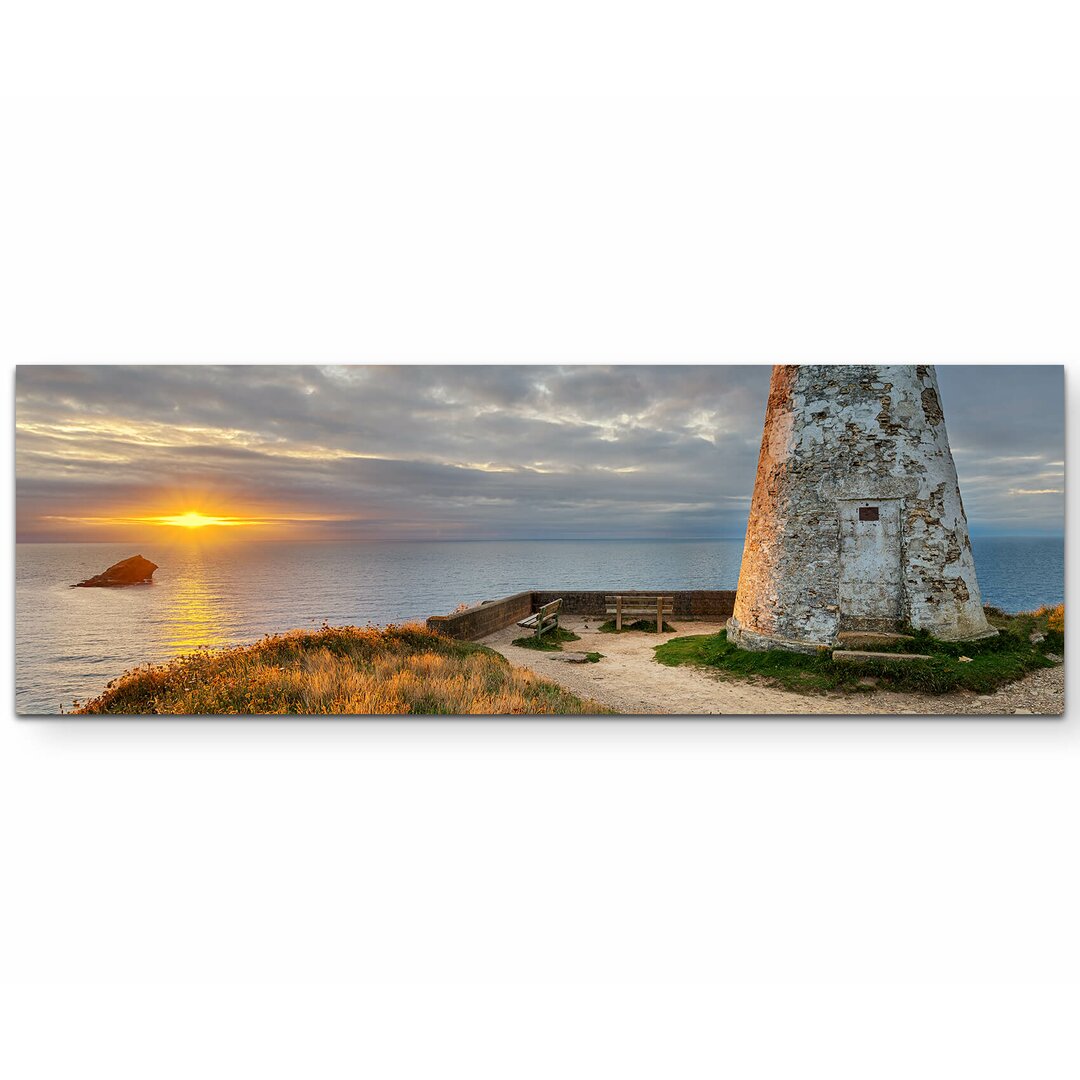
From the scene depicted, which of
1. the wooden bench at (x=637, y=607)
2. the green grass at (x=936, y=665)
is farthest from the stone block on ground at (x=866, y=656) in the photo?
the wooden bench at (x=637, y=607)

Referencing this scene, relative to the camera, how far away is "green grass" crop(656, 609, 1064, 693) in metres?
3.50

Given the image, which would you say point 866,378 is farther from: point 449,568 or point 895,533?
point 449,568

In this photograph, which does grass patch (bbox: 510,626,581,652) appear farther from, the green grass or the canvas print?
the green grass

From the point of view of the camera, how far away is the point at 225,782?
3369mm

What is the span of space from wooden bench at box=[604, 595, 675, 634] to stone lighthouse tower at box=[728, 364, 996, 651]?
1562 mm

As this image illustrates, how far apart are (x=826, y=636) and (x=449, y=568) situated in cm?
310

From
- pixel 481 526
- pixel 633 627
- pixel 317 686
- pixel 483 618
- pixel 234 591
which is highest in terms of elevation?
pixel 481 526

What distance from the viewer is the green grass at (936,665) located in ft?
11.5

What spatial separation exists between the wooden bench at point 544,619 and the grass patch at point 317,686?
5.68ft

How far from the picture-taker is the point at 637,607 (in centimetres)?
631

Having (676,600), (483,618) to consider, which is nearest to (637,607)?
(676,600)

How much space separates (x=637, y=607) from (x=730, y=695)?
254 cm

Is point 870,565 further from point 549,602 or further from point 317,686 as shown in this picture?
point 317,686
